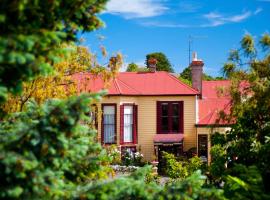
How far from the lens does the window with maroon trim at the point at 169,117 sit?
35.6 metres

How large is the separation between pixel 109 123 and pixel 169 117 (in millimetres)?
4362

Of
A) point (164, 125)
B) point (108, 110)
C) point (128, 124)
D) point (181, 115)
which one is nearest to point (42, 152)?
point (108, 110)

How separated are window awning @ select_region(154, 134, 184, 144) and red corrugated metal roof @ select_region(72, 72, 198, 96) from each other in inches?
120

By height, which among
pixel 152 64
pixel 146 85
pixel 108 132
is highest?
pixel 152 64

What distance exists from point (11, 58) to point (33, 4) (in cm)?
90

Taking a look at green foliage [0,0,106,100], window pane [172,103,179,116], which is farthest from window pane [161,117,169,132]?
green foliage [0,0,106,100]

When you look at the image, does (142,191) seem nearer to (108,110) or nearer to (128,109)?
(108,110)

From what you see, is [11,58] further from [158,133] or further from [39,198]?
[158,133]

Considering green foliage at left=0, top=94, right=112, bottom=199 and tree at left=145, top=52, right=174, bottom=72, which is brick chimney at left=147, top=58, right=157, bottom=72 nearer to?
green foliage at left=0, top=94, right=112, bottom=199

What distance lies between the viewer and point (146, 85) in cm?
3638

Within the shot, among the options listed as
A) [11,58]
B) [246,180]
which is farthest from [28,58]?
[246,180]

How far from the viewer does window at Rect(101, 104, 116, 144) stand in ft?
113

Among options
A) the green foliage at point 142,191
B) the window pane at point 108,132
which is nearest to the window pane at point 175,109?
the window pane at point 108,132

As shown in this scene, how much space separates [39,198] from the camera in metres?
6.34
